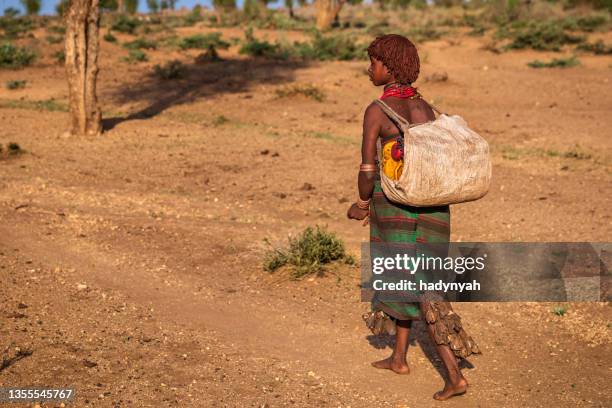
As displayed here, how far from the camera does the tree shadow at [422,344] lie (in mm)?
4656

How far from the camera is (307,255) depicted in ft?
20.1

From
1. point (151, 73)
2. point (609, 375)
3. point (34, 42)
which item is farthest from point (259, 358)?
point (34, 42)

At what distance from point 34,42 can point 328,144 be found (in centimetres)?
1332

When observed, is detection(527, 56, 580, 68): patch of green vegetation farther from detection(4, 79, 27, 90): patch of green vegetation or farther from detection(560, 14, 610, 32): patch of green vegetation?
detection(4, 79, 27, 90): patch of green vegetation

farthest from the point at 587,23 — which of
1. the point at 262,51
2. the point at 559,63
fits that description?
the point at 262,51

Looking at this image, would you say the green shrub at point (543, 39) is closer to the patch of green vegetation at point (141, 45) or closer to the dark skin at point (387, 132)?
the patch of green vegetation at point (141, 45)

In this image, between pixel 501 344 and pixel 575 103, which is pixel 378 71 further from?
pixel 575 103

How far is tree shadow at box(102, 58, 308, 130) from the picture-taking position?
48.6ft

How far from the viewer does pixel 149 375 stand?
4.28 m

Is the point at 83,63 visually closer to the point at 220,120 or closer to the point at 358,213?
the point at 220,120

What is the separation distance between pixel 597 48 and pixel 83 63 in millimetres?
12595

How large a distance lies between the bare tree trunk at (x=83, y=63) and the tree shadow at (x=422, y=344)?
7.82 metres

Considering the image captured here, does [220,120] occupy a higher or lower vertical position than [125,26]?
lower

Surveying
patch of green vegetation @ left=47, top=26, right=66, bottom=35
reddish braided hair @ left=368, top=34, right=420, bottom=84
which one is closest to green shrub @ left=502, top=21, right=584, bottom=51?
patch of green vegetation @ left=47, top=26, right=66, bottom=35
